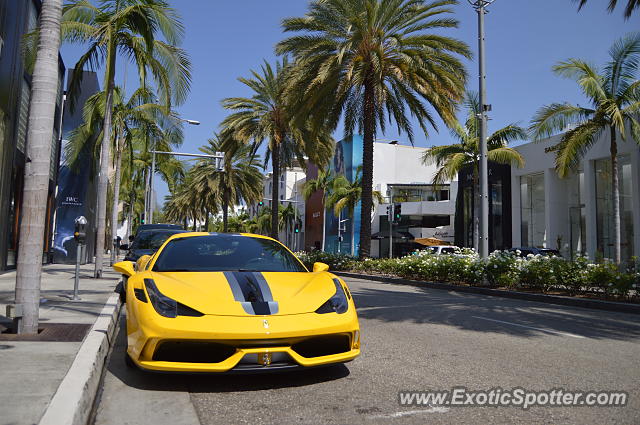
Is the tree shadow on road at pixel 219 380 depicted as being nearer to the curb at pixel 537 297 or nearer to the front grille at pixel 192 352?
the front grille at pixel 192 352

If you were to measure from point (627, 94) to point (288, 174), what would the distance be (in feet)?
222

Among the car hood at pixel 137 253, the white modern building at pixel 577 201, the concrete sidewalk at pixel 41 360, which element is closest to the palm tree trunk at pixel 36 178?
the concrete sidewalk at pixel 41 360

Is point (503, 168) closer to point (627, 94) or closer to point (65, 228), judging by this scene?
point (627, 94)

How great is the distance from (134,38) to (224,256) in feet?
37.5

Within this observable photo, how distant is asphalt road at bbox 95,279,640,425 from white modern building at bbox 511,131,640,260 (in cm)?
1603

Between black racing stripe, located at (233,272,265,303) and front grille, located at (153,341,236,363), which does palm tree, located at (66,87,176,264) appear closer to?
black racing stripe, located at (233,272,265,303)

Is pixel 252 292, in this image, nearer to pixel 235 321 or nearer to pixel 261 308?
pixel 261 308

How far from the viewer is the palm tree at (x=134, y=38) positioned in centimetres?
1334

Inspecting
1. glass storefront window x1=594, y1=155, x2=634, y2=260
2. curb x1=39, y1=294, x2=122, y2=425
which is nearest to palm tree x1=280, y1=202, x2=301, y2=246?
glass storefront window x1=594, y1=155, x2=634, y2=260

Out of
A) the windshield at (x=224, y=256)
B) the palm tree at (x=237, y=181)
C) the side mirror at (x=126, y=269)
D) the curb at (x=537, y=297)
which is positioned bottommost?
the curb at (x=537, y=297)

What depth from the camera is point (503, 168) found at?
33.2 metres

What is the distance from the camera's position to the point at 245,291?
169 inches

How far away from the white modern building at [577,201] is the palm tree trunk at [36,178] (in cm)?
1995

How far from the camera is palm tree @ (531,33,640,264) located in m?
18.0
